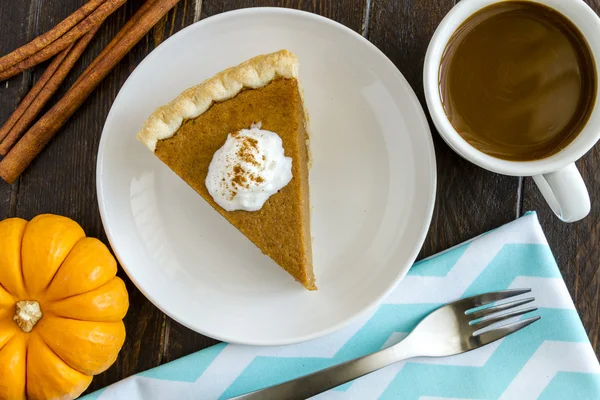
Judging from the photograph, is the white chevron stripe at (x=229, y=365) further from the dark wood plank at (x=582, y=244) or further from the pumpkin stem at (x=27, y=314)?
the dark wood plank at (x=582, y=244)

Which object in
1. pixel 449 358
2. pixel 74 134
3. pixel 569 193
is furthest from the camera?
pixel 74 134

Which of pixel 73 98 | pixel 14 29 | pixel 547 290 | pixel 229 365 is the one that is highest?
pixel 14 29

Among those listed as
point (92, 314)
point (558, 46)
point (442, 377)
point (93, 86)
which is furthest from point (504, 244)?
point (93, 86)

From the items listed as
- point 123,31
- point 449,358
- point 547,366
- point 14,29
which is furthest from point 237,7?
point 547,366

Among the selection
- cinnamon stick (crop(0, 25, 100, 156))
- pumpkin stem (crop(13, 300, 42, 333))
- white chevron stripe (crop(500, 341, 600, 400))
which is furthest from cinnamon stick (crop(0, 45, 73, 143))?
white chevron stripe (crop(500, 341, 600, 400))

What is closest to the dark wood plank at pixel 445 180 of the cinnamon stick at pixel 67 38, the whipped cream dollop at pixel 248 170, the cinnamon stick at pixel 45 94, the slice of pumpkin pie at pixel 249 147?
the slice of pumpkin pie at pixel 249 147

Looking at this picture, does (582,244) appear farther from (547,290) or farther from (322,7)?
(322,7)
